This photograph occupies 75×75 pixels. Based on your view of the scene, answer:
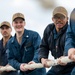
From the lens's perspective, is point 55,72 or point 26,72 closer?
point 55,72

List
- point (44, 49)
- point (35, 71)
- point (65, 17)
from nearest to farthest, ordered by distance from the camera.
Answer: point (65, 17) < point (44, 49) < point (35, 71)

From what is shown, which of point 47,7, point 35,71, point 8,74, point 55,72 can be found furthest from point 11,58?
point 47,7

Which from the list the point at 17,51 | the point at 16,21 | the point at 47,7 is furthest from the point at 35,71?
the point at 47,7

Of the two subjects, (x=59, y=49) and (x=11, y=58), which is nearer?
(x=59, y=49)

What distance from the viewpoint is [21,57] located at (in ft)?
15.2

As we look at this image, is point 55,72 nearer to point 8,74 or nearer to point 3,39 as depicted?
point 8,74

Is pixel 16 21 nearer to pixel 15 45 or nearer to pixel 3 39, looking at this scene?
pixel 15 45

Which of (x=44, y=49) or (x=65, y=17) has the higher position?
(x=65, y=17)

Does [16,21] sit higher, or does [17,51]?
[16,21]

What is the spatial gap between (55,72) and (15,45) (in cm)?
131

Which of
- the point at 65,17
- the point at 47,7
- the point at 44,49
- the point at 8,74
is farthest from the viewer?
the point at 8,74

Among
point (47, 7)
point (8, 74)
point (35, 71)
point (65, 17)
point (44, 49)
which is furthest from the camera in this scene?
point (8, 74)

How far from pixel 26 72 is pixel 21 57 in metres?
0.28

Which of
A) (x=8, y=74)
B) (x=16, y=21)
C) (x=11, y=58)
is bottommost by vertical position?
(x=8, y=74)
